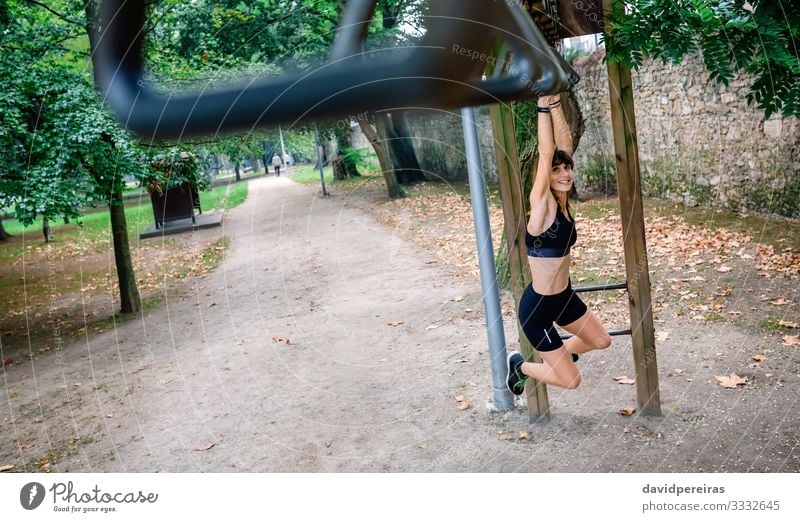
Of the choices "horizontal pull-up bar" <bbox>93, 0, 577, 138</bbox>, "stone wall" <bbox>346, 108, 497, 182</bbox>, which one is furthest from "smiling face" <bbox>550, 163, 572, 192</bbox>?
"stone wall" <bbox>346, 108, 497, 182</bbox>

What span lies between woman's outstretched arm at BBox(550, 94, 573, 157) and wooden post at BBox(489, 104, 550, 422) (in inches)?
27.3

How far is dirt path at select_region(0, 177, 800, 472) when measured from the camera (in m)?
3.11

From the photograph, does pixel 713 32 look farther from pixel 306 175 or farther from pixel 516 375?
pixel 306 175

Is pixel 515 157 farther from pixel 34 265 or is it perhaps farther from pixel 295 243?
pixel 34 265

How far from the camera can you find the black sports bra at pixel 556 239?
2.23m

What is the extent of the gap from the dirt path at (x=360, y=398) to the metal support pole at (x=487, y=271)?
0.46 ft

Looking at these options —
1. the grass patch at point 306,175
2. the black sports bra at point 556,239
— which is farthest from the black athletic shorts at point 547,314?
the grass patch at point 306,175

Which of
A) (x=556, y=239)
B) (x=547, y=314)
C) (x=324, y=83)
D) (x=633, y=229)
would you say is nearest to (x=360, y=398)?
(x=633, y=229)

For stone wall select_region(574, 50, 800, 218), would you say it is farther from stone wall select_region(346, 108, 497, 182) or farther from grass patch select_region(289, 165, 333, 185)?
grass patch select_region(289, 165, 333, 185)

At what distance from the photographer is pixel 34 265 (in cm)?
1107

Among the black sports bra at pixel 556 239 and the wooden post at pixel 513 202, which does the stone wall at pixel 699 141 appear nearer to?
the wooden post at pixel 513 202

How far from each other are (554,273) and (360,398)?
6.91 feet
